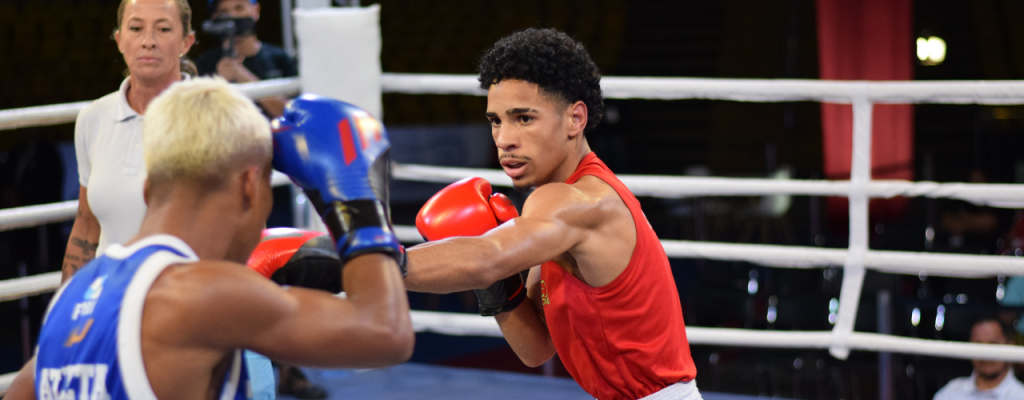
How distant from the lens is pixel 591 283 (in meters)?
1.56

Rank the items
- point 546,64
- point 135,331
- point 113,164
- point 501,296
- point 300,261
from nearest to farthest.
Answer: point 135,331 → point 300,261 → point 546,64 → point 501,296 → point 113,164

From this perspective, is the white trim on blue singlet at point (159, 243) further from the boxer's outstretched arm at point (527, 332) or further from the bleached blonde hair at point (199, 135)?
the boxer's outstretched arm at point (527, 332)

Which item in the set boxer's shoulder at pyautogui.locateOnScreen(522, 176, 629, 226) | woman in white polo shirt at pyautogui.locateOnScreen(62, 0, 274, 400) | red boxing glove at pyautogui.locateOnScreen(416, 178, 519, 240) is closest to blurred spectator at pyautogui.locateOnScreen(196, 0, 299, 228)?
woman in white polo shirt at pyautogui.locateOnScreen(62, 0, 274, 400)

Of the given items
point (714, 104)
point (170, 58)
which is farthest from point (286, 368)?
point (714, 104)

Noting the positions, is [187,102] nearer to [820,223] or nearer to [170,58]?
[170,58]

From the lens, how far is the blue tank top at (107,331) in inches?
39.9

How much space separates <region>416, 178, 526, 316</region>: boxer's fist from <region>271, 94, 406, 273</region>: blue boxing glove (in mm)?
449

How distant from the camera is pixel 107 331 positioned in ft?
3.36

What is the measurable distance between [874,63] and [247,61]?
3.20 metres

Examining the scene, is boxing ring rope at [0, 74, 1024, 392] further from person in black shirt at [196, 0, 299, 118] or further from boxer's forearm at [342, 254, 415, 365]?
boxer's forearm at [342, 254, 415, 365]

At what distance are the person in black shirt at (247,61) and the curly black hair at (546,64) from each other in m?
1.37

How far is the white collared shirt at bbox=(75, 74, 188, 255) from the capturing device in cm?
193

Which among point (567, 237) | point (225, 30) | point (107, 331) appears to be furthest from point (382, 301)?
point (225, 30)

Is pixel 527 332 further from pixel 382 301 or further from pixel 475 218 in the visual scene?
pixel 382 301
